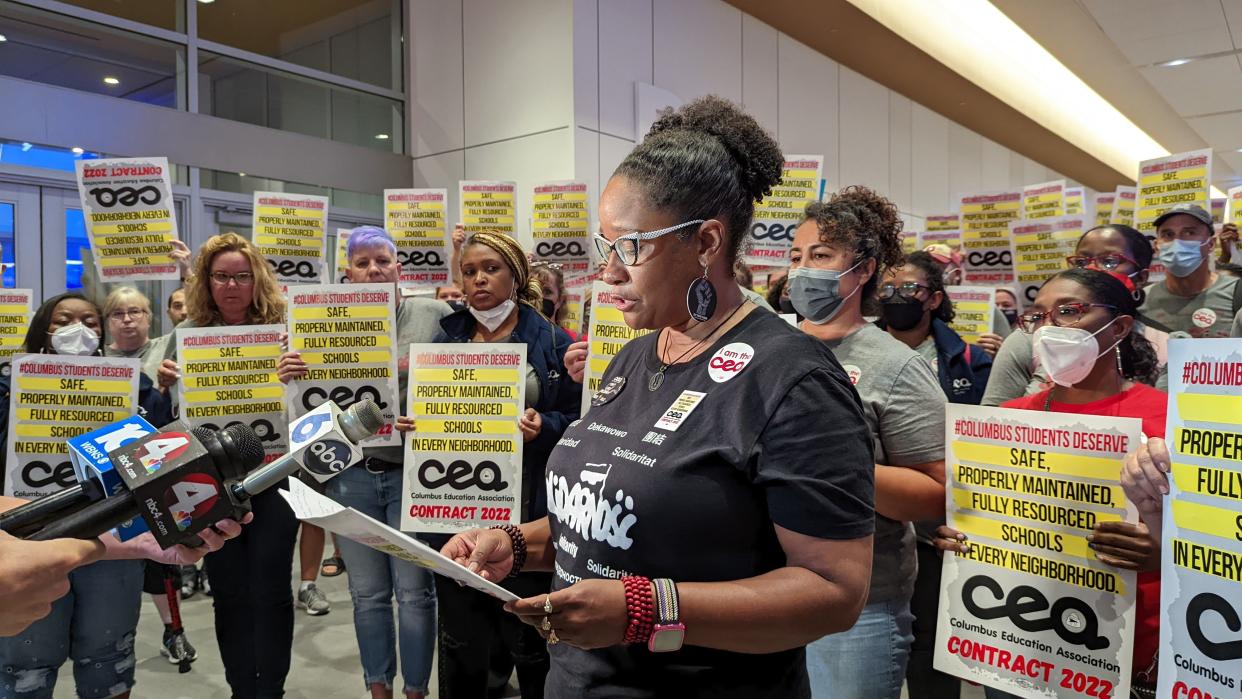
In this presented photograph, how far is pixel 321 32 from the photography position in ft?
26.5

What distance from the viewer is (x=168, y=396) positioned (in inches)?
137

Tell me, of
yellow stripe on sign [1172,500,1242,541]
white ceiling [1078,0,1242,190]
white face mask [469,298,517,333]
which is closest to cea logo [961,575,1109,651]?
yellow stripe on sign [1172,500,1242,541]

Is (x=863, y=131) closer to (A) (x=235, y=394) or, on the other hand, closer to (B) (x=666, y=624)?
(A) (x=235, y=394)

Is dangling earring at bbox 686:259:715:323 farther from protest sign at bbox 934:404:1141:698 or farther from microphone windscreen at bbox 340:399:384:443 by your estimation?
protest sign at bbox 934:404:1141:698

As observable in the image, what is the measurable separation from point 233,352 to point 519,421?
1.18 m

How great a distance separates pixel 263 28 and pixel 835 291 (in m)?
7.07

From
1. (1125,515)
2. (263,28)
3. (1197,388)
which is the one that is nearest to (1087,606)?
(1125,515)

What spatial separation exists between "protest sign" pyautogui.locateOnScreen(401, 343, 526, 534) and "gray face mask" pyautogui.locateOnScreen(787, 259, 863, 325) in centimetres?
110

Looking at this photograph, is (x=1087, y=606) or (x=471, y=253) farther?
(x=471, y=253)

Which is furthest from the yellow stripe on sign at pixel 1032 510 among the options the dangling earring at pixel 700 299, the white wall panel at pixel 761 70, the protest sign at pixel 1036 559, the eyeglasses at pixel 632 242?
the white wall panel at pixel 761 70

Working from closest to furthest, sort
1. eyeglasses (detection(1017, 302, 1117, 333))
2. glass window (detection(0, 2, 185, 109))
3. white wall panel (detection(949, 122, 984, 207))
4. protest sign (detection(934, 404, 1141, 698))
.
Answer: protest sign (detection(934, 404, 1141, 698)) < eyeglasses (detection(1017, 302, 1117, 333)) < glass window (detection(0, 2, 185, 109)) < white wall panel (detection(949, 122, 984, 207))

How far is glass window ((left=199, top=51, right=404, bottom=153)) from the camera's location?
7231mm

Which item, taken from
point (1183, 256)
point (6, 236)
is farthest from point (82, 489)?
point (6, 236)

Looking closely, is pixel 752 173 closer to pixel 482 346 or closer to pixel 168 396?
pixel 482 346
